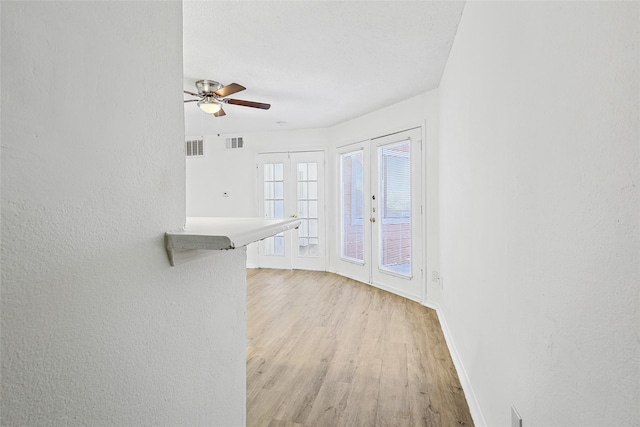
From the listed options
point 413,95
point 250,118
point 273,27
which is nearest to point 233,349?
point 273,27

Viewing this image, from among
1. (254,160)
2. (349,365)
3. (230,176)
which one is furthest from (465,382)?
(230,176)

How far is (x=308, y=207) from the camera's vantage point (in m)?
5.42

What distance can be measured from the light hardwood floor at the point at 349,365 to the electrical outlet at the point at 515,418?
0.60 m

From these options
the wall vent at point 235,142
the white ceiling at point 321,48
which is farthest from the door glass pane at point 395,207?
the wall vent at point 235,142

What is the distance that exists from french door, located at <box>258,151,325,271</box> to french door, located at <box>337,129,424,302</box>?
1.53 ft

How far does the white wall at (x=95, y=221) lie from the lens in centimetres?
48

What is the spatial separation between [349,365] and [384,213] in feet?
7.72

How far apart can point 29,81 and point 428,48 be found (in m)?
2.63

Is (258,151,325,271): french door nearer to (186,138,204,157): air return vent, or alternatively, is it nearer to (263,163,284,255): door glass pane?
(263,163,284,255): door glass pane

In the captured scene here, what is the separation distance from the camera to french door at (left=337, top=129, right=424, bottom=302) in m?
3.81

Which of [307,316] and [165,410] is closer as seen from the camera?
[165,410]

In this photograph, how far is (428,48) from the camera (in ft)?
8.27

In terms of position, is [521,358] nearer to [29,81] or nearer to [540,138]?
[540,138]

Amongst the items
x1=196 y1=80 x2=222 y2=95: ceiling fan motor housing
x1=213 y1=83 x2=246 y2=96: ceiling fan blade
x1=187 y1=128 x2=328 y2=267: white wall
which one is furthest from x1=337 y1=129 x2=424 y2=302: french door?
x1=196 y1=80 x2=222 y2=95: ceiling fan motor housing
